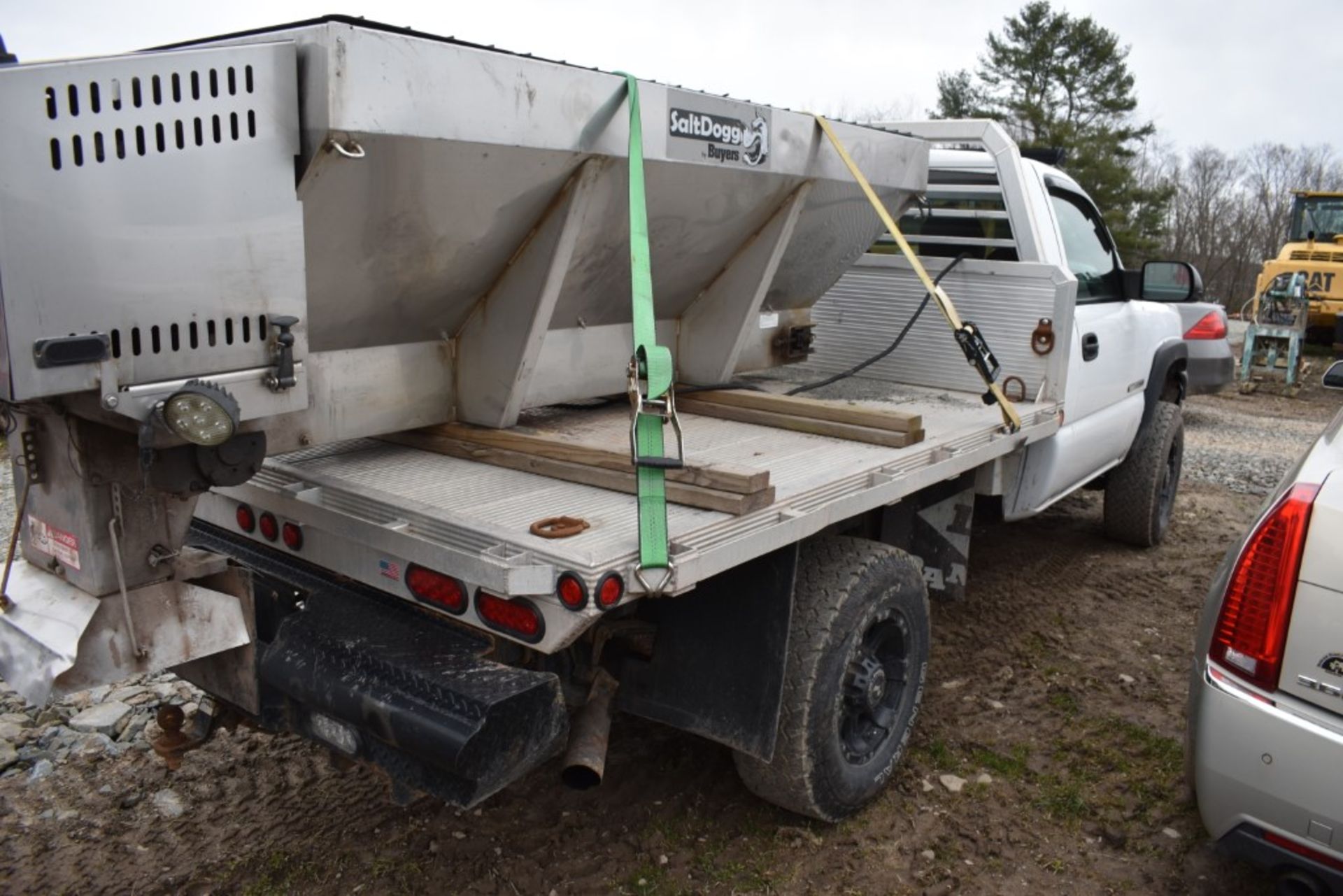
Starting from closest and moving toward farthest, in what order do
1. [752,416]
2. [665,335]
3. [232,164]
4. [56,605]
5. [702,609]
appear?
[232,164], [56,605], [702,609], [752,416], [665,335]

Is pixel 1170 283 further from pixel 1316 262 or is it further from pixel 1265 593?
pixel 1316 262

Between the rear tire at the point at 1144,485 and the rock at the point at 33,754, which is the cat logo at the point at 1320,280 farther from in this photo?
the rock at the point at 33,754

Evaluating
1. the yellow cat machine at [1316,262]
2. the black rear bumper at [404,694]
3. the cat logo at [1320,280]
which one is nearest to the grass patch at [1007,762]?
the black rear bumper at [404,694]

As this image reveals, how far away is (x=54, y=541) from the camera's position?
253 cm

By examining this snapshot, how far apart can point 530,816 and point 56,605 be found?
1.58 metres

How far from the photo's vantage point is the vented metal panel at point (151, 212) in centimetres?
198

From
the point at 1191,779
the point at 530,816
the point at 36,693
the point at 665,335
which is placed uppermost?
the point at 665,335

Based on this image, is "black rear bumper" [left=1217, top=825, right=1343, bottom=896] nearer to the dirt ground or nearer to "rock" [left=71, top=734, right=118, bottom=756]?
the dirt ground

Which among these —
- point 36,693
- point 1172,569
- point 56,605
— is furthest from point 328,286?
point 1172,569

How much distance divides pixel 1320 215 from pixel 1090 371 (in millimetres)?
17157

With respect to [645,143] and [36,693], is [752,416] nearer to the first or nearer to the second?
[645,143]

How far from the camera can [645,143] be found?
317 centimetres

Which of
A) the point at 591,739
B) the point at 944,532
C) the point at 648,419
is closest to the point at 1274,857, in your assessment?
the point at 591,739

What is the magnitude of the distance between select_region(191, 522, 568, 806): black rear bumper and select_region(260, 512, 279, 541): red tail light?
146 millimetres
